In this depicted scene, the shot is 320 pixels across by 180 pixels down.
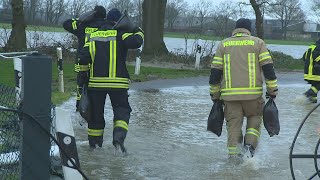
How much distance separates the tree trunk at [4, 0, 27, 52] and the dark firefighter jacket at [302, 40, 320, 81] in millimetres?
13424

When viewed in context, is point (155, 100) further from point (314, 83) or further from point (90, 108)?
point (90, 108)

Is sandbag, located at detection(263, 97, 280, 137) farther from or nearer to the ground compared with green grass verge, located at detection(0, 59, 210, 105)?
farther from the ground

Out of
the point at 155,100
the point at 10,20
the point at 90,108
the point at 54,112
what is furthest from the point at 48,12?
the point at 54,112

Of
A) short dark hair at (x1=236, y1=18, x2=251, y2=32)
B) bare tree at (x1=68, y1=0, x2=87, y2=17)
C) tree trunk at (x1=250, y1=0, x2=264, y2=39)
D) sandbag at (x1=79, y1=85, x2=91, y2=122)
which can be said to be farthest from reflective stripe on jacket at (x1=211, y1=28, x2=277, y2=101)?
bare tree at (x1=68, y1=0, x2=87, y2=17)

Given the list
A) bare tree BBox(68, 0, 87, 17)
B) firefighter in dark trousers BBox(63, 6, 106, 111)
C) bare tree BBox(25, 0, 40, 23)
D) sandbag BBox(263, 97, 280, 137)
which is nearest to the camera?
sandbag BBox(263, 97, 280, 137)

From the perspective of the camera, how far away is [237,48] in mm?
6609

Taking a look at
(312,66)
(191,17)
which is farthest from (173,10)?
(312,66)

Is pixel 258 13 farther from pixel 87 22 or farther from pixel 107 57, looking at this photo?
pixel 107 57

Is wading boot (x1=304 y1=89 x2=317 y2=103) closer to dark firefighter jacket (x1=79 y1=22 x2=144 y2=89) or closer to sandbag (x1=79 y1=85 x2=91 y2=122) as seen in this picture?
dark firefighter jacket (x1=79 y1=22 x2=144 y2=89)

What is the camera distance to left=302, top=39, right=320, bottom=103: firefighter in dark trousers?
11539 millimetres

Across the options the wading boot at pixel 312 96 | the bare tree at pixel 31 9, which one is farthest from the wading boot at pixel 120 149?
the bare tree at pixel 31 9

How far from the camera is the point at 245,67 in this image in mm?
6574

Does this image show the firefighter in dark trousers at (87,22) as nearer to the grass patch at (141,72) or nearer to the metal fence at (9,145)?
the metal fence at (9,145)

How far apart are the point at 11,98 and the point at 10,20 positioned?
18.0 meters
